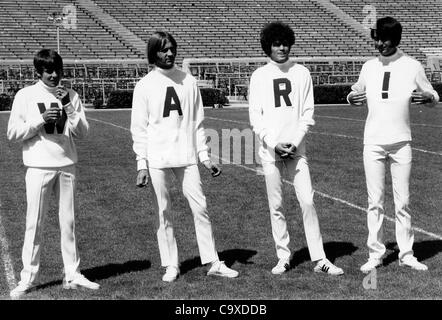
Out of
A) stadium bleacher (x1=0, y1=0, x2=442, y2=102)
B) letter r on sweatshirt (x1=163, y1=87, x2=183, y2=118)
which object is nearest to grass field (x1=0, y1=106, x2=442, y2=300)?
letter r on sweatshirt (x1=163, y1=87, x2=183, y2=118)

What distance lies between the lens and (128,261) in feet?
23.3

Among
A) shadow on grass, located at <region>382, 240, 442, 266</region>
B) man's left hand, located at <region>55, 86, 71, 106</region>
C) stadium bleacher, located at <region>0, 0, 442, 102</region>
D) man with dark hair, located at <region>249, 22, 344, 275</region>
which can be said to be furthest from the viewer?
stadium bleacher, located at <region>0, 0, 442, 102</region>

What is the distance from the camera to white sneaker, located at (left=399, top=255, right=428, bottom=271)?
652cm

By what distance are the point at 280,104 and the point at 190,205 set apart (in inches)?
44.1

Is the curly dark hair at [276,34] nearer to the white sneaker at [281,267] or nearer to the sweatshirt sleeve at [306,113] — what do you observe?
the sweatshirt sleeve at [306,113]

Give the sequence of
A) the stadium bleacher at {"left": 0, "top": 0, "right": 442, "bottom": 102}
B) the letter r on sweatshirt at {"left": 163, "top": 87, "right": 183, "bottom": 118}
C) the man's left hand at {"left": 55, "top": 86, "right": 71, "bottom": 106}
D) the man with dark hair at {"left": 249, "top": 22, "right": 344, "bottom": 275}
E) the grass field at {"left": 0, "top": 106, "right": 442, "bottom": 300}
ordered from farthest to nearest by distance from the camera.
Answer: the stadium bleacher at {"left": 0, "top": 0, "right": 442, "bottom": 102}
the man with dark hair at {"left": 249, "top": 22, "right": 344, "bottom": 275}
the letter r on sweatshirt at {"left": 163, "top": 87, "right": 183, "bottom": 118}
the grass field at {"left": 0, "top": 106, "right": 442, "bottom": 300}
the man's left hand at {"left": 55, "top": 86, "right": 71, "bottom": 106}

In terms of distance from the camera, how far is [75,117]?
593cm

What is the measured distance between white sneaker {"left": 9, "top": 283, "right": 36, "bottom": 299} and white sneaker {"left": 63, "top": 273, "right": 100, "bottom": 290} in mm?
284

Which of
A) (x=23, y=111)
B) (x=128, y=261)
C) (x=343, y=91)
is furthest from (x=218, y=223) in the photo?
(x=343, y=91)

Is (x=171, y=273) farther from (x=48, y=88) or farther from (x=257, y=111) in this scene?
(x=48, y=88)

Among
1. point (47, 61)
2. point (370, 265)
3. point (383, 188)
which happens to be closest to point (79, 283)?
point (47, 61)

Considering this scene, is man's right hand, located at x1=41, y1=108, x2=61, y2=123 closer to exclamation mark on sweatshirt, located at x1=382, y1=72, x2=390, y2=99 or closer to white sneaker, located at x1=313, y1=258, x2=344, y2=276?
white sneaker, located at x1=313, y1=258, x2=344, y2=276

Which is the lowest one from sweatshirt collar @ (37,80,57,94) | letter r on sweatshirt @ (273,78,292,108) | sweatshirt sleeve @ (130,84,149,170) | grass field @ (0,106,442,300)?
grass field @ (0,106,442,300)
